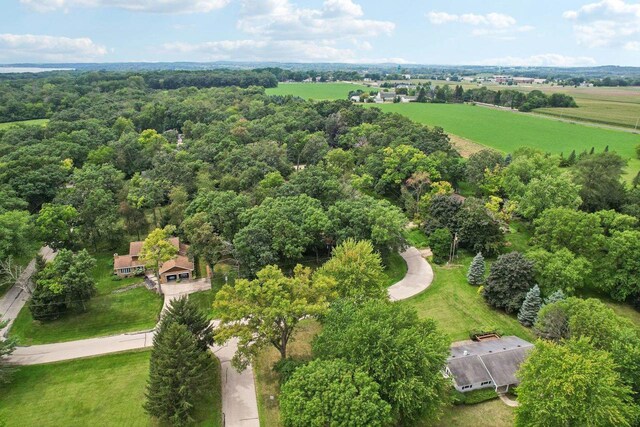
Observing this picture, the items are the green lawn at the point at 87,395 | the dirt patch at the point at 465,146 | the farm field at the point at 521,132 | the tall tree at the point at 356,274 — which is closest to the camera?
the green lawn at the point at 87,395

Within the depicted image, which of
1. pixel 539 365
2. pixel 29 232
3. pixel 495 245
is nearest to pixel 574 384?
pixel 539 365

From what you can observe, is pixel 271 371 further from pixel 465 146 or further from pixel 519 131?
pixel 519 131

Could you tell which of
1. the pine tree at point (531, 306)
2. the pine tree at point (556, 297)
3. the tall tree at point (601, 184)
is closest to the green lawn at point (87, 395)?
the pine tree at point (531, 306)

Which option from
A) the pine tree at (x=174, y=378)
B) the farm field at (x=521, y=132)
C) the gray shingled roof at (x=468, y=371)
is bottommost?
the gray shingled roof at (x=468, y=371)

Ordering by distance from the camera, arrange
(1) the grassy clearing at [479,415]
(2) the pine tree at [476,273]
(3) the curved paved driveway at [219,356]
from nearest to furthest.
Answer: (1) the grassy clearing at [479,415], (3) the curved paved driveway at [219,356], (2) the pine tree at [476,273]

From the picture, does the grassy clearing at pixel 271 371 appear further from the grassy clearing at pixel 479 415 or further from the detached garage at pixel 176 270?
the detached garage at pixel 176 270

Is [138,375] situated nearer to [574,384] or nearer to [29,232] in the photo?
[29,232]
